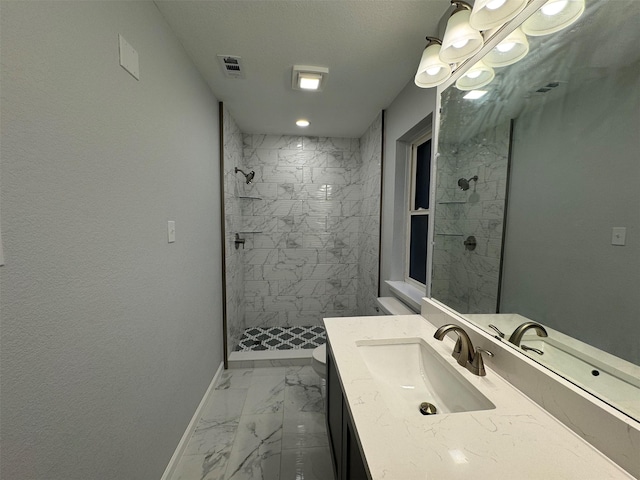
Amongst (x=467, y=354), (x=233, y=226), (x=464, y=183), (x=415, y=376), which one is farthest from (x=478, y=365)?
(x=233, y=226)

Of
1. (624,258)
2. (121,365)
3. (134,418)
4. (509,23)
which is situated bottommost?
(134,418)

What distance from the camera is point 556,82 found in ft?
2.55

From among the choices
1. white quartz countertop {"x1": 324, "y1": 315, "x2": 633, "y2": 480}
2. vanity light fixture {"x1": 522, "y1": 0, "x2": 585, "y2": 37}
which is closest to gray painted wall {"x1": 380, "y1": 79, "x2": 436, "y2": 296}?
vanity light fixture {"x1": 522, "y1": 0, "x2": 585, "y2": 37}

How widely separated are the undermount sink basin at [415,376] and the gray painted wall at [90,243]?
950 mm

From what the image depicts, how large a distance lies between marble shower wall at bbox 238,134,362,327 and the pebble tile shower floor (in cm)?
12

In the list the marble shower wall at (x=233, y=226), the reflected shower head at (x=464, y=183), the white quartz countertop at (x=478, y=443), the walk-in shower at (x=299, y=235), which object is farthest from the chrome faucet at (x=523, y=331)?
the marble shower wall at (x=233, y=226)

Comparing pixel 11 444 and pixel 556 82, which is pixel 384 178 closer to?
pixel 556 82

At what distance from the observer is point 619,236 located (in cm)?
62

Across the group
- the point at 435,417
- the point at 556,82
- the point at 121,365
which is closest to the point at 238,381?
the point at 121,365

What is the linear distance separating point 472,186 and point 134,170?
1502 millimetres

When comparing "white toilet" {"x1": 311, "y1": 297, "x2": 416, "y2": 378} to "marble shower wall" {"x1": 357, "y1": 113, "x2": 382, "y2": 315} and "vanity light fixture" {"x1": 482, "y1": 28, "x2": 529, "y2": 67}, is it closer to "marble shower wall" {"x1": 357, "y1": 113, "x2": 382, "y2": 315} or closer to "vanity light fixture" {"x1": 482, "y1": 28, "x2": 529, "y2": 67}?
"marble shower wall" {"x1": 357, "y1": 113, "x2": 382, "y2": 315}

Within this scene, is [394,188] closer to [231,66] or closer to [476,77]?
[476,77]

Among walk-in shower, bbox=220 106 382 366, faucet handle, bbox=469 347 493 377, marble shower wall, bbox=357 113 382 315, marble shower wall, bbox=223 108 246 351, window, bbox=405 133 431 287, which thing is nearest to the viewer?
faucet handle, bbox=469 347 493 377

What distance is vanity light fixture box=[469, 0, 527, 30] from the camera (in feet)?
2.67
